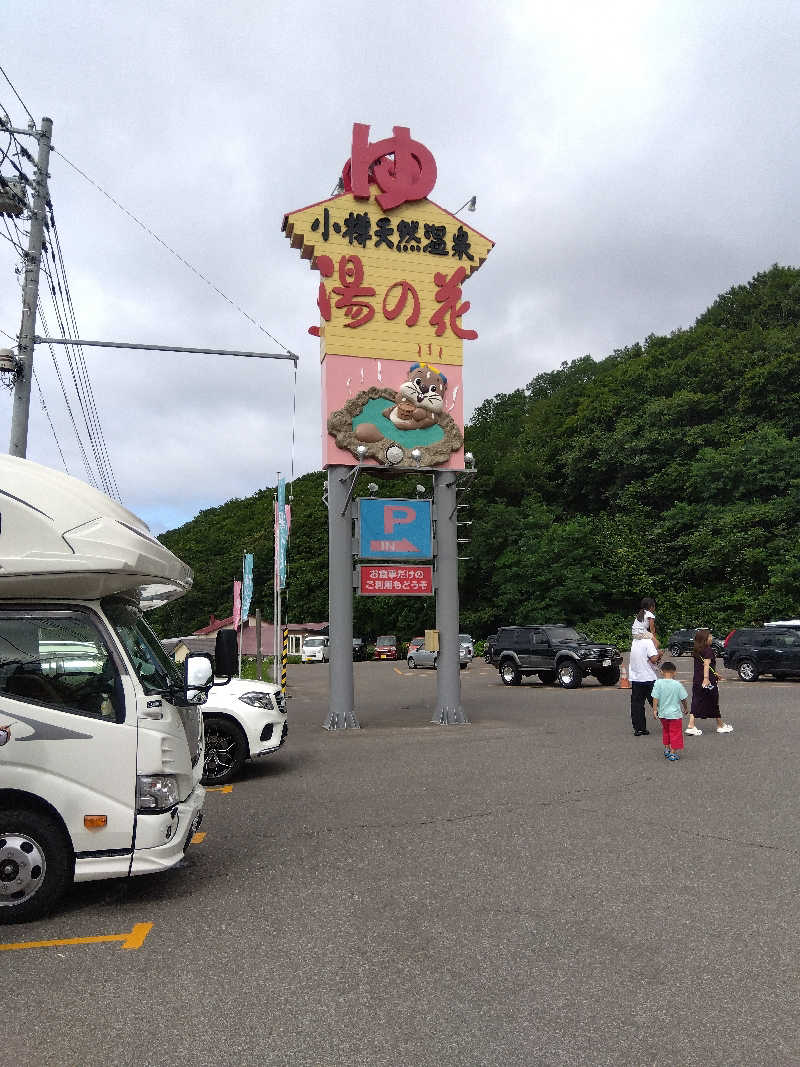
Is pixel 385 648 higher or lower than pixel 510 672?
higher

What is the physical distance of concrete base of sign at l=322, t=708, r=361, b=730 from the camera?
1620 centimetres

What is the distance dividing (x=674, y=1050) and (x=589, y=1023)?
371 mm

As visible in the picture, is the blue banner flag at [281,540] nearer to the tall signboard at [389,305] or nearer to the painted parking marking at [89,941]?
the tall signboard at [389,305]

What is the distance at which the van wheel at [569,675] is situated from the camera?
25625 mm

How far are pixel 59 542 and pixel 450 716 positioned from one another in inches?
487

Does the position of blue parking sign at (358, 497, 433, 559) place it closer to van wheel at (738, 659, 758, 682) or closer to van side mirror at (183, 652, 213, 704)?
van side mirror at (183, 652, 213, 704)

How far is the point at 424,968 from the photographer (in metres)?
4.43

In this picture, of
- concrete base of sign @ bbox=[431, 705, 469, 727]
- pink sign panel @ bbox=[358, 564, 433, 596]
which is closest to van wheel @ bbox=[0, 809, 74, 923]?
A: pink sign panel @ bbox=[358, 564, 433, 596]

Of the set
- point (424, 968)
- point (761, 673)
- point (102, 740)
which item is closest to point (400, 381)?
point (102, 740)

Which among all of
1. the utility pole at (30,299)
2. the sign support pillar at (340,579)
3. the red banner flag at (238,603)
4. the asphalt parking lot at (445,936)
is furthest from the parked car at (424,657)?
the asphalt parking lot at (445,936)

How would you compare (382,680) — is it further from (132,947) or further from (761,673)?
(132,947)

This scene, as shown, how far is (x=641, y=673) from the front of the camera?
13203mm

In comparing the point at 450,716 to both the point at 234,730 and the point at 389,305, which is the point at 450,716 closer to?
the point at 234,730

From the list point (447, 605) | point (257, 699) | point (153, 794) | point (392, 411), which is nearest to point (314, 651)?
point (447, 605)
